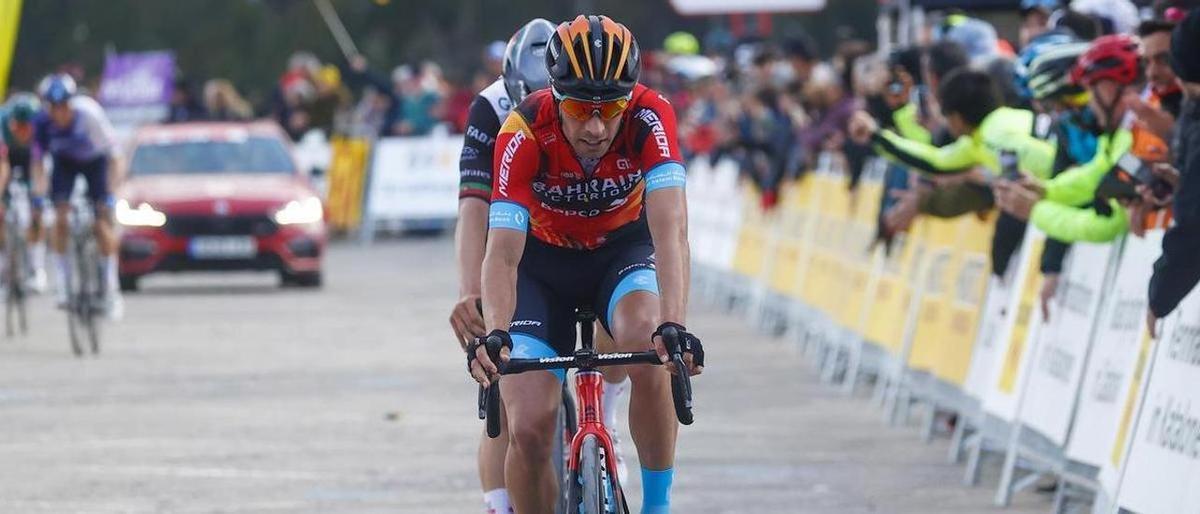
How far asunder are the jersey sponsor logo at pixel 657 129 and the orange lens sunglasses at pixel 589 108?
0.68 ft

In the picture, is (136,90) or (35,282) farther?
(136,90)

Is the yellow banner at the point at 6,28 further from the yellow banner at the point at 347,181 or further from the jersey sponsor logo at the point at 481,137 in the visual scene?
the jersey sponsor logo at the point at 481,137

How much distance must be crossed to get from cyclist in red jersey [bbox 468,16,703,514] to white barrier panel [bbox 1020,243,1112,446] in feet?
8.39


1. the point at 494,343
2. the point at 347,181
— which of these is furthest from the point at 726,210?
the point at 494,343

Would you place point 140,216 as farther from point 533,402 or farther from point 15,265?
point 533,402

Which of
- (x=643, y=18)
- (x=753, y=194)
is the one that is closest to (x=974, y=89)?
(x=753, y=194)

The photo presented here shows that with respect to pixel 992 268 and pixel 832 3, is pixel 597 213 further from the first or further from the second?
pixel 832 3

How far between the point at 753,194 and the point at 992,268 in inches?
410

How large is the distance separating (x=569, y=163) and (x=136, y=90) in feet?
129

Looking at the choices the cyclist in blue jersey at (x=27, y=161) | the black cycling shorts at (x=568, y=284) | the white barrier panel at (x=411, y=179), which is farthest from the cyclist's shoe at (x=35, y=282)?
the black cycling shorts at (x=568, y=284)

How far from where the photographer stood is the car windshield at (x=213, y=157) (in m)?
26.5

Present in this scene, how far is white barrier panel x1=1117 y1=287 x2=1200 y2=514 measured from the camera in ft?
25.5

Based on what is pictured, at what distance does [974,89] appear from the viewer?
12.6m

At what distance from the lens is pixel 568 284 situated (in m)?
8.13
